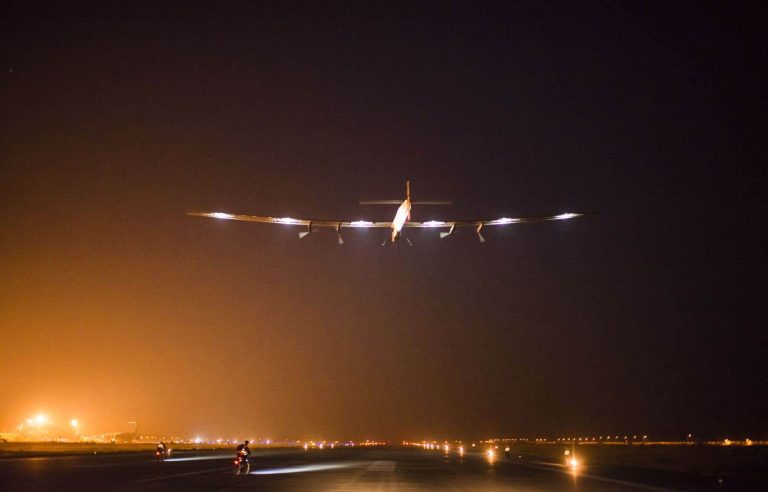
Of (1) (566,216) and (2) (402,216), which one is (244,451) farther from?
(1) (566,216)

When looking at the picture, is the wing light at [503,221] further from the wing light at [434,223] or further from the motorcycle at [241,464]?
the motorcycle at [241,464]

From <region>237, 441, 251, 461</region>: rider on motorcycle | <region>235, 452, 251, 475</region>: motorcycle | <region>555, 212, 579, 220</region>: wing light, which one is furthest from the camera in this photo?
<region>237, 441, 251, 461</region>: rider on motorcycle

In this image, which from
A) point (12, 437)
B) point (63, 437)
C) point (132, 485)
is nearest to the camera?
point (132, 485)

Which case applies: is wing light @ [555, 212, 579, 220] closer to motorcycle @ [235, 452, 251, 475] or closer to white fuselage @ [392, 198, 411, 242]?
white fuselage @ [392, 198, 411, 242]

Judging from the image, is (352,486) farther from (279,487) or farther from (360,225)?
(360,225)

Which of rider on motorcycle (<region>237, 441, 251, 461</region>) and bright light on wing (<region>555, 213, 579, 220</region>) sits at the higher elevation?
bright light on wing (<region>555, 213, 579, 220</region>)

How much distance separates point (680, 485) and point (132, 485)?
81.6ft

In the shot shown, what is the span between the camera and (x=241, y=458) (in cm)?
4091

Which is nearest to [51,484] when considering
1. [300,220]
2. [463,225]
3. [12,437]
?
[300,220]

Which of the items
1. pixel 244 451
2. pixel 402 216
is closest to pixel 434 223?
pixel 402 216

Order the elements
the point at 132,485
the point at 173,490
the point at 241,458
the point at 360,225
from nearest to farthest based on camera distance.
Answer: the point at 173,490 < the point at 132,485 < the point at 360,225 < the point at 241,458

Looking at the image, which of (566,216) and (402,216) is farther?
(402,216)

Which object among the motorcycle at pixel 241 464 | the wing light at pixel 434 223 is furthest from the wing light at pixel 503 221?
the motorcycle at pixel 241 464

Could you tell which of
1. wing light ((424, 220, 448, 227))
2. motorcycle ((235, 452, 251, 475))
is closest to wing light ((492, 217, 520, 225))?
wing light ((424, 220, 448, 227))
